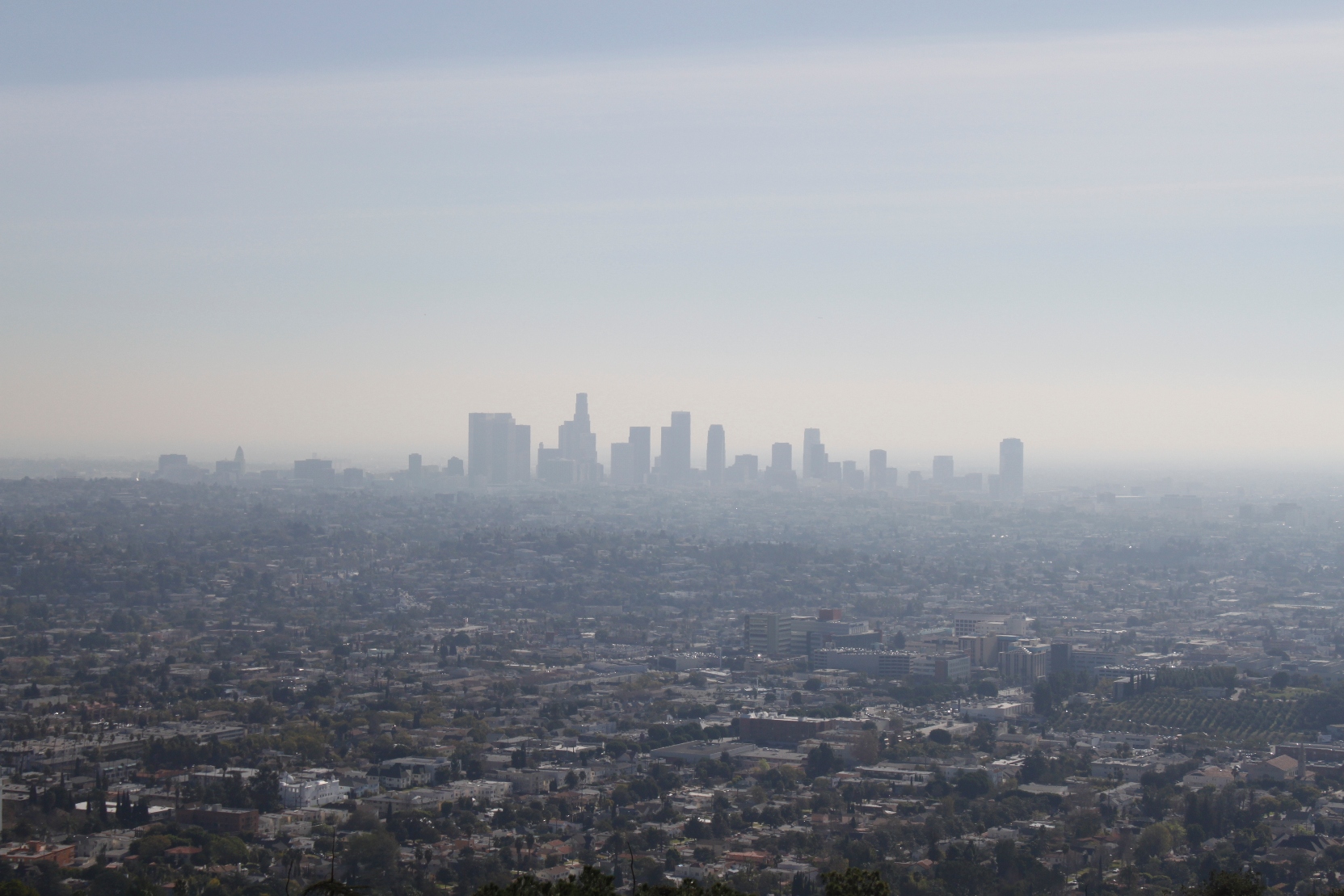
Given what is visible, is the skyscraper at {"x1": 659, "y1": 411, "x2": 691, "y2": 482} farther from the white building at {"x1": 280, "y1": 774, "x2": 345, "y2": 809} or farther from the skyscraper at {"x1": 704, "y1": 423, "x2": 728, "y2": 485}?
the white building at {"x1": 280, "y1": 774, "x2": 345, "y2": 809}

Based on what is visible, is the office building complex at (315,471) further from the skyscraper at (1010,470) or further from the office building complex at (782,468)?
the skyscraper at (1010,470)

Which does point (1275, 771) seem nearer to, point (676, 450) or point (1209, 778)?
point (1209, 778)

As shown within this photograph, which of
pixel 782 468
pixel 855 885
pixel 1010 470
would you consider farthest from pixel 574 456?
pixel 855 885

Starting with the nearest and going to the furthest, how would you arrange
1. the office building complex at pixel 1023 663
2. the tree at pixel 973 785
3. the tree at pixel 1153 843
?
the tree at pixel 1153 843
the tree at pixel 973 785
the office building complex at pixel 1023 663

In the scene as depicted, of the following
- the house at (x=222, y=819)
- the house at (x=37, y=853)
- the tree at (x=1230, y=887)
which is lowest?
the house at (x=222, y=819)

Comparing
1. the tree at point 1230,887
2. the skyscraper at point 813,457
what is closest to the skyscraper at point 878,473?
the skyscraper at point 813,457

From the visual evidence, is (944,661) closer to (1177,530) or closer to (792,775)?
(792,775)

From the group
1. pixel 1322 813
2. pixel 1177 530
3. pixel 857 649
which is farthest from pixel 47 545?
pixel 1177 530
